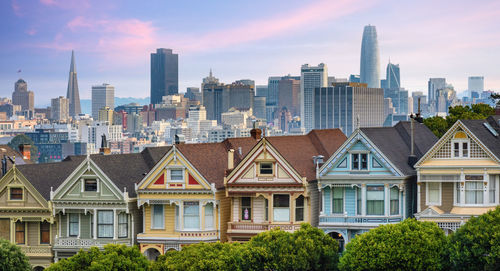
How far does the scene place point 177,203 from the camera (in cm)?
5475

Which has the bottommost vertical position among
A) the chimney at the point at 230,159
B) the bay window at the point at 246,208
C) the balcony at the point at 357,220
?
the balcony at the point at 357,220

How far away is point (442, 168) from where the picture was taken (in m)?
51.6

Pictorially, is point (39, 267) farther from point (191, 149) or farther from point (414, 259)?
point (414, 259)

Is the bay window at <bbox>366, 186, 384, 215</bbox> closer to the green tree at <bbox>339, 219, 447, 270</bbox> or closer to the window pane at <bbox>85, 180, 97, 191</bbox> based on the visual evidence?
the green tree at <bbox>339, 219, 447, 270</bbox>

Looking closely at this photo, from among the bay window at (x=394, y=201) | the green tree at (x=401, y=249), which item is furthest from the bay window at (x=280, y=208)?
the green tree at (x=401, y=249)

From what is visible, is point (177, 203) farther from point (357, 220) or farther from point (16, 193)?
point (16, 193)

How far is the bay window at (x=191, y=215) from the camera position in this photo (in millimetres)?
54875

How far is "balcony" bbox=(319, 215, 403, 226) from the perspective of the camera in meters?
52.8

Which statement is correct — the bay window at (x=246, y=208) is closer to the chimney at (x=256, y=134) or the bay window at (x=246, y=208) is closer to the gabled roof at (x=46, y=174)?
the chimney at (x=256, y=134)

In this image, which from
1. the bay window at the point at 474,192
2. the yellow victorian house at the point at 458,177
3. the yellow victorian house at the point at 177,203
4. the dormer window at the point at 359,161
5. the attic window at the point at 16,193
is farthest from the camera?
the attic window at the point at 16,193

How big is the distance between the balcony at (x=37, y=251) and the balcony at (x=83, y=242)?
1.94ft

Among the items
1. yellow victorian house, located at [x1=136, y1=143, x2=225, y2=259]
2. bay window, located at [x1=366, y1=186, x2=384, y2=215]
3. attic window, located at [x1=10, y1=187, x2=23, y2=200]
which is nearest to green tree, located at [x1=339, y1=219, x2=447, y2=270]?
bay window, located at [x1=366, y1=186, x2=384, y2=215]

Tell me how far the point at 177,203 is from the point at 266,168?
15.7 ft

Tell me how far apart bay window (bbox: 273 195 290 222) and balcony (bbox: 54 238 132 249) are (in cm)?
773
